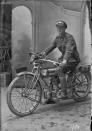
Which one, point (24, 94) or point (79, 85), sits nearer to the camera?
point (24, 94)

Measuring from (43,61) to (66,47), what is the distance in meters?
0.36

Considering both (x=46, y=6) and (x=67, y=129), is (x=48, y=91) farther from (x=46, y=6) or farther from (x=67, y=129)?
(x=46, y=6)

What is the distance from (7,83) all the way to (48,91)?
0.56 metres

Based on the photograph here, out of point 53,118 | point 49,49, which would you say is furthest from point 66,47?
point 53,118

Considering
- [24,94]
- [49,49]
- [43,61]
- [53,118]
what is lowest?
[53,118]

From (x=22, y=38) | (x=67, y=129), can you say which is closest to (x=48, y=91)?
(x=67, y=129)

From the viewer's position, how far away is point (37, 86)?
3695 mm

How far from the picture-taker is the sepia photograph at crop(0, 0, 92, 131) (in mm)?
3609

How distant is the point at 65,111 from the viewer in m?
3.82

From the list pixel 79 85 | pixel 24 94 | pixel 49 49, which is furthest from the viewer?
pixel 79 85

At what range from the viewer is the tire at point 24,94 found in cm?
355

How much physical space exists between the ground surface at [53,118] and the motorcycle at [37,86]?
8 centimetres

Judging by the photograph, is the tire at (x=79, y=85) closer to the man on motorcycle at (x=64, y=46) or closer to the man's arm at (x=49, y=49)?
the man on motorcycle at (x=64, y=46)

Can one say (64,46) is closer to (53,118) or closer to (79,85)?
(79,85)
